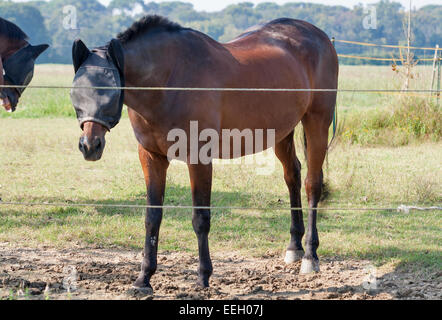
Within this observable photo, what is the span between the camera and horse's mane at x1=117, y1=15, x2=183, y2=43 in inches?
155

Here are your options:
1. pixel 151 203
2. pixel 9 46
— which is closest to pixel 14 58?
pixel 9 46

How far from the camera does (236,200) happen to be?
7.51 meters

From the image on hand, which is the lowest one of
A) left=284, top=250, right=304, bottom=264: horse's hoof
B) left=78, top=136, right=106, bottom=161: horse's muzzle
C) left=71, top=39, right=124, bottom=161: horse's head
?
left=284, top=250, right=304, bottom=264: horse's hoof

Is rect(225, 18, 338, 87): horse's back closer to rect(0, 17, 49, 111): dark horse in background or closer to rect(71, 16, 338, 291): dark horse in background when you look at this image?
rect(71, 16, 338, 291): dark horse in background

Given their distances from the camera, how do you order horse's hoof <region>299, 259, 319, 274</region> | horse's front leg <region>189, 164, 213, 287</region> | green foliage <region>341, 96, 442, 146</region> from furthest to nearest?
green foliage <region>341, 96, 442, 146</region> → horse's hoof <region>299, 259, 319, 274</region> → horse's front leg <region>189, 164, 213, 287</region>

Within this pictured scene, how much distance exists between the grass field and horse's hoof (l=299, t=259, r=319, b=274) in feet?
1.71

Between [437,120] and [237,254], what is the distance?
290 inches

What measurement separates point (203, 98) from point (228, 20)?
4261 inches

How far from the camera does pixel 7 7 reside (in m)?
87.2

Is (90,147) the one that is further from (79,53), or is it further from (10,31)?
(10,31)

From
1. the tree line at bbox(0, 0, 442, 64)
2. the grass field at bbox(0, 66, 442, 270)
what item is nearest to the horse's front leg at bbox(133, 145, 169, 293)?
the grass field at bbox(0, 66, 442, 270)

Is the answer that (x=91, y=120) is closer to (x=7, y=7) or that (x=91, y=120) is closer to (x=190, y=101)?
(x=190, y=101)
